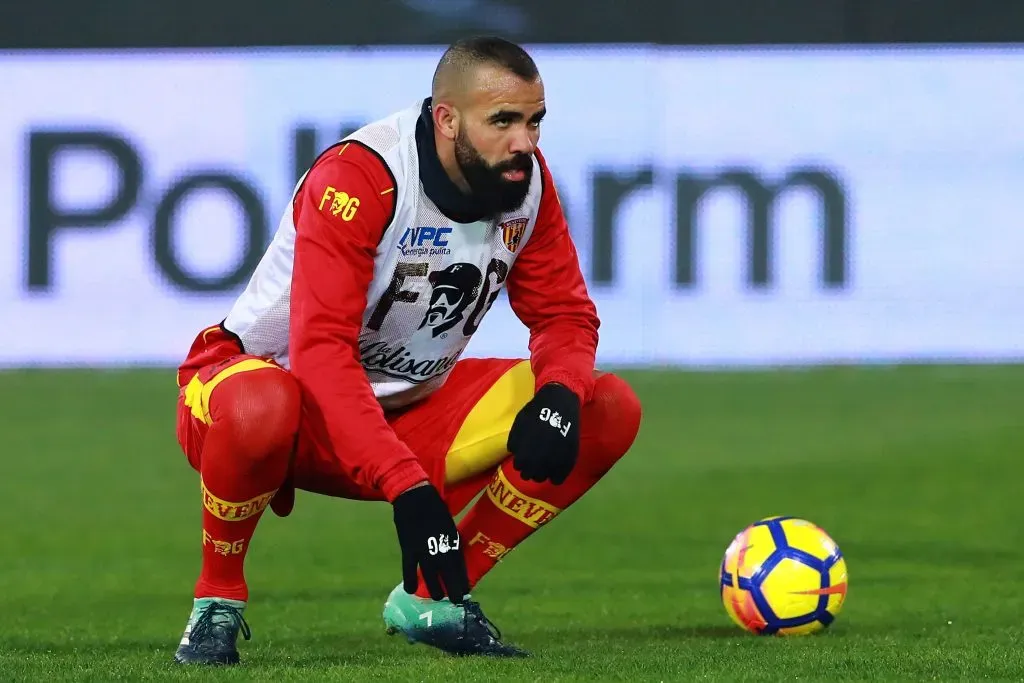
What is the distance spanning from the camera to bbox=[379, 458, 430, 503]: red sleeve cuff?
3.59 m

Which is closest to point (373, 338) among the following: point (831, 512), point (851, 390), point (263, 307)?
point (263, 307)

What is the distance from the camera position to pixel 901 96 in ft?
34.4

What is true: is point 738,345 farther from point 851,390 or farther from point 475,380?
point 475,380

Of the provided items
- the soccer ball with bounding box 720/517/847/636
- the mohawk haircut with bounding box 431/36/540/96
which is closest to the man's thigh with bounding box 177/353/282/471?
the mohawk haircut with bounding box 431/36/540/96

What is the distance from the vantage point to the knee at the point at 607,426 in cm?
412

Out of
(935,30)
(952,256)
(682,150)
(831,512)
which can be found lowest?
(831,512)

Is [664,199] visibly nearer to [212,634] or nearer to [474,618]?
[474,618]

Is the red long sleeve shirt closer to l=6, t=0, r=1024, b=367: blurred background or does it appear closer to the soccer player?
the soccer player

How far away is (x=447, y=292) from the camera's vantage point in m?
4.12

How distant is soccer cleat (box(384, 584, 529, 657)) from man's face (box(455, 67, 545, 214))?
93 cm

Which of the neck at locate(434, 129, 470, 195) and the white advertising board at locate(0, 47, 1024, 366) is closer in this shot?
the neck at locate(434, 129, 470, 195)

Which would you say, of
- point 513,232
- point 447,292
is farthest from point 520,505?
point 513,232

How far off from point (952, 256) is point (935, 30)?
132 centimetres

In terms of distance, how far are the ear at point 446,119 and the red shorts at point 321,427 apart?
2.09ft
